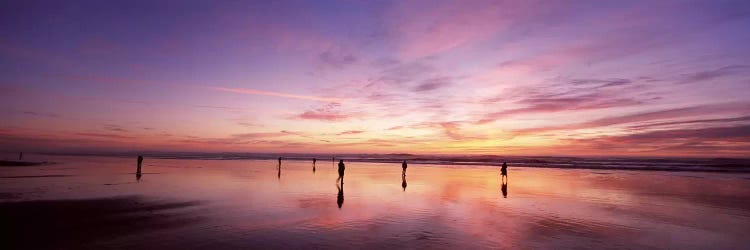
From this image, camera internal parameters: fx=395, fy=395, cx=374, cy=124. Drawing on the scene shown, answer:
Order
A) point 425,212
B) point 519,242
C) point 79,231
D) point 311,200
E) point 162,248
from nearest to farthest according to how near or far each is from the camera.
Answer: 1. point 162,248
2. point 519,242
3. point 79,231
4. point 425,212
5. point 311,200

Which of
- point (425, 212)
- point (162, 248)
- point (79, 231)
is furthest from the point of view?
point (425, 212)

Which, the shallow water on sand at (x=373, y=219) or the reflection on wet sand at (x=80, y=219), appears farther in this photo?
the shallow water on sand at (x=373, y=219)

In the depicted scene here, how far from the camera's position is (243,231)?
45.1 feet

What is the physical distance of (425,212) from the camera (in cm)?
1808

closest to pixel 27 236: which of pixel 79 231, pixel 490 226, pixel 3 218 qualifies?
pixel 79 231

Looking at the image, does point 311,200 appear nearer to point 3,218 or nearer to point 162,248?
point 162,248

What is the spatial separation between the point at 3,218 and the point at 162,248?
9.25m

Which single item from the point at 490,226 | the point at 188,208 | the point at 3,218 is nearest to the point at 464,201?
the point at 490,226

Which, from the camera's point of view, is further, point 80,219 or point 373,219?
point 373,219

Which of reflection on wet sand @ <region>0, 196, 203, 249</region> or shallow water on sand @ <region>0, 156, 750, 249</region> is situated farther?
shallow water on sand @ <region>0, 156, 750, 249</region>

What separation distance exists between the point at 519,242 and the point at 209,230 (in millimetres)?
10494

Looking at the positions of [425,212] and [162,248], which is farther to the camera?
[425,212]

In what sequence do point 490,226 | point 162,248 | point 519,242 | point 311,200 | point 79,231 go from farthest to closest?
point 311,200 < point 490,226 < point 79,231 < point 519,242 < point 162,248

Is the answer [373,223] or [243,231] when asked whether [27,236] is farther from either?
[373,223]
